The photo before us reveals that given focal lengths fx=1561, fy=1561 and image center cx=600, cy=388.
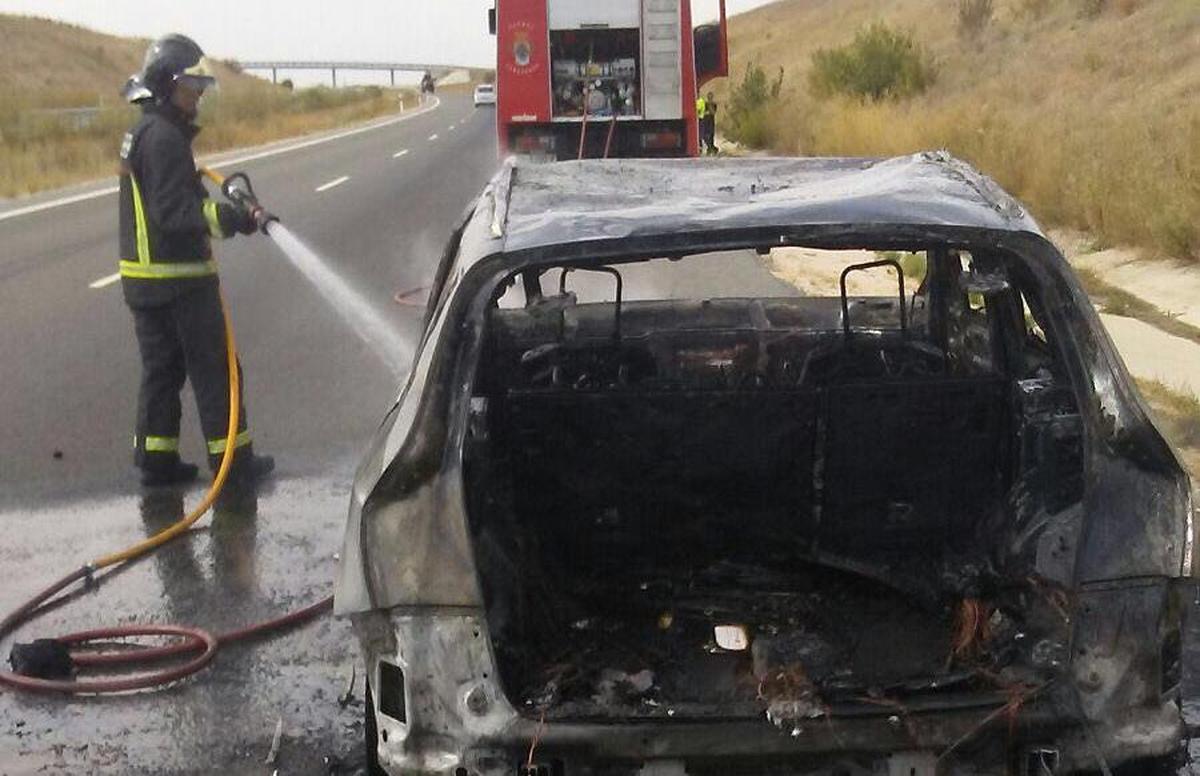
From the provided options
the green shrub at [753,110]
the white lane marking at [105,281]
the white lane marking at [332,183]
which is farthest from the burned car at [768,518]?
the green shrub at [753,110]

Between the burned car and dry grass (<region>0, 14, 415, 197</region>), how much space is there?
5933mm

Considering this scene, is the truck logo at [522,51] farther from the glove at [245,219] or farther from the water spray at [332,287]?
the glove at [245,219]

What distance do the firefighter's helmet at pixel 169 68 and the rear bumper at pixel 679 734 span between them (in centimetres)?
412

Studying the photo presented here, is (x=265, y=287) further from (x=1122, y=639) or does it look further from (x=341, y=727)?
(x=1122, y=639)

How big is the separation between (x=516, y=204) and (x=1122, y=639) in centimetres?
158

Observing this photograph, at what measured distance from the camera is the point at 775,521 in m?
3.76

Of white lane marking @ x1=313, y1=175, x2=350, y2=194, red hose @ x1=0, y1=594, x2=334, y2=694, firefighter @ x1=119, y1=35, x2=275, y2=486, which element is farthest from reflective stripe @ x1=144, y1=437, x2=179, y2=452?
white lane marking @ x1=313, y1=175, x2=350, y2=194

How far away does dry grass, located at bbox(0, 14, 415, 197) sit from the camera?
29.4 m

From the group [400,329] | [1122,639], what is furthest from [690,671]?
[400,329]

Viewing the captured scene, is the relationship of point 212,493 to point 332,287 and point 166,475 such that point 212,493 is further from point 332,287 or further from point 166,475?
point 332,287

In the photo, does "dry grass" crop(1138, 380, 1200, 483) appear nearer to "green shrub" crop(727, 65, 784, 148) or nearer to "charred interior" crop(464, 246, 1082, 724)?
"charred interior" crop(464, 246, 1082, 724)

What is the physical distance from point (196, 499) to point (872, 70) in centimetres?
2668

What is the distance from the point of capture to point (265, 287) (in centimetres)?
1312

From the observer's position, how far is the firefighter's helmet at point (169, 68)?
6.49 metres
